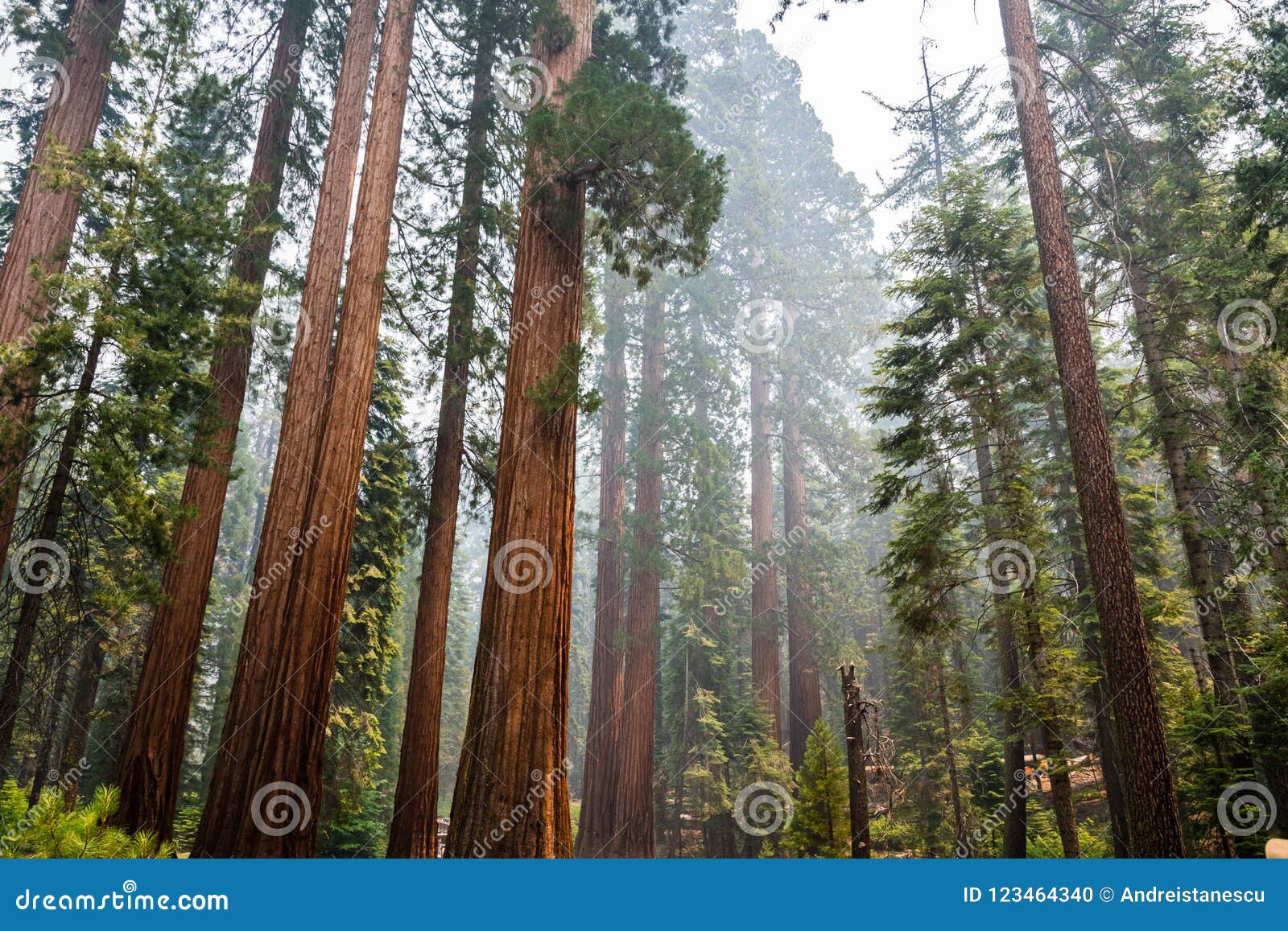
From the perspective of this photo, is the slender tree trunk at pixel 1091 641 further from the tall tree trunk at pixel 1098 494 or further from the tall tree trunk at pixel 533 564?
the tall tree trunk at pixel 533 564

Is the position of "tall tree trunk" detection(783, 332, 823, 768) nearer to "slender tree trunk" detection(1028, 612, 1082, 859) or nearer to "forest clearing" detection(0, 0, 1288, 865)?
"forest clearing" detection(0, 0, 1288, 865)

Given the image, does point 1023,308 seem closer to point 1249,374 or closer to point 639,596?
point 1249,374

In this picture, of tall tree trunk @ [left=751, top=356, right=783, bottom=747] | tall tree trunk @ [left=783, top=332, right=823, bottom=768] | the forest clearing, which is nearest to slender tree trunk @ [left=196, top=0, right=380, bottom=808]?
the forest clearing

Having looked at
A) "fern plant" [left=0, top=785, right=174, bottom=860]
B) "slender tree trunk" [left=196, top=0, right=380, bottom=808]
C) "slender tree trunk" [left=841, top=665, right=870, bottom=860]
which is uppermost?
"slender tree trunk" [left=196, top=0, right=380, bottom=808]

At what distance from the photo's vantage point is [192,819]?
49.4ft

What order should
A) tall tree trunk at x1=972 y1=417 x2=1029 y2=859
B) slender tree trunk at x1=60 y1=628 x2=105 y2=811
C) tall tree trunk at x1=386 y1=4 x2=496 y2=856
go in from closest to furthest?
tall tree trunk at x1=386 y1=4 x2=496 y2=856
tall tree trunk at x1=972 y1=417 x2=1029 y2=859
slender tree trunk at x1=60 y1=628 x2=105 y2=811

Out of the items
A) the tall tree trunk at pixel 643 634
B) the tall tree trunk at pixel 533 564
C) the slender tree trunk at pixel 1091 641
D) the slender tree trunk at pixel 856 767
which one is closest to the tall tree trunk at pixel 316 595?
the tall tree trunk at pixel 533 564

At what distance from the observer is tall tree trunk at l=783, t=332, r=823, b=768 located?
708 inches

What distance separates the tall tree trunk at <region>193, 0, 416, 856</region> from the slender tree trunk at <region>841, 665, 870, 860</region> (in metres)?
6.23

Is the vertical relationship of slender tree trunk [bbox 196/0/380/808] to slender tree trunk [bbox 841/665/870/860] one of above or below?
above

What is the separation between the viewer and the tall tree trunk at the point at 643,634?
13469mm

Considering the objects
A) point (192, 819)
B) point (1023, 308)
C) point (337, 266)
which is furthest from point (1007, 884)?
point (192, 819)

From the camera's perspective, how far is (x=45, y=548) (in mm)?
6621

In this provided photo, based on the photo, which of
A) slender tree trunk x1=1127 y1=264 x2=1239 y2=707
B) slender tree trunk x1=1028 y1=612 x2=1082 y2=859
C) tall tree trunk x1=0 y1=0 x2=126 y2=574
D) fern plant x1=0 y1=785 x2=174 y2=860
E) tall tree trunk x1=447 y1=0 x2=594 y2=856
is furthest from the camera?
slender tree trunk x1=1127 y1=264 x2=1239 y2=707
